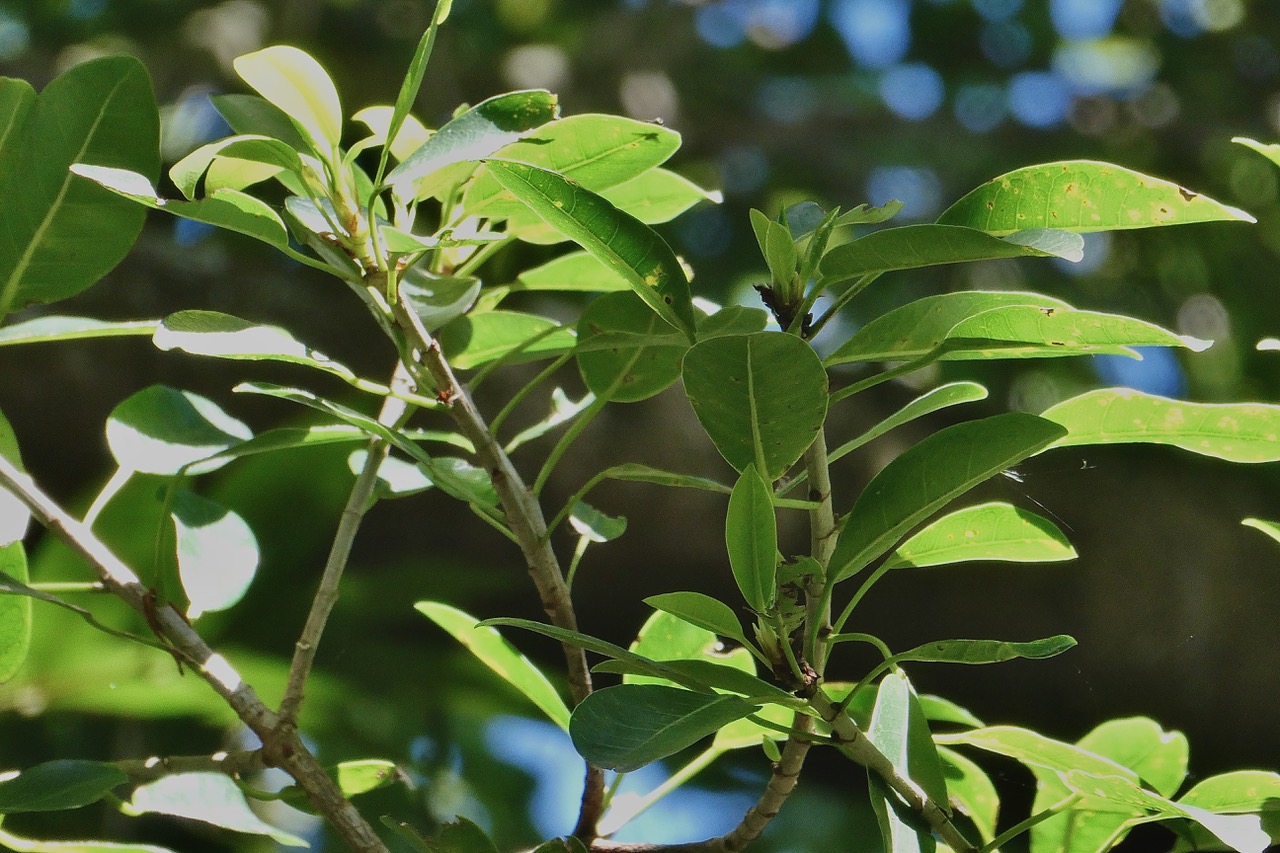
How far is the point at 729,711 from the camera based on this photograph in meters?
0.36

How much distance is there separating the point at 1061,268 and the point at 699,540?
0.86 metres

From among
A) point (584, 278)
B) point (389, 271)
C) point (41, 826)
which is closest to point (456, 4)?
point (41, 826)

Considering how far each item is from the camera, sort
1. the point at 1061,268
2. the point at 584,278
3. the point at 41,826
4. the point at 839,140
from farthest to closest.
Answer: the point at 839,140 < the point at 1061,268 < the point at 41,826 < the point at 584,278

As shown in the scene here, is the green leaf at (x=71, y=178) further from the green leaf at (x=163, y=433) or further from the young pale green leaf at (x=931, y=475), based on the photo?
the young pale green leaf at (x=931, y=475)

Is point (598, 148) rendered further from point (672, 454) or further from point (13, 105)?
point (672, 454)

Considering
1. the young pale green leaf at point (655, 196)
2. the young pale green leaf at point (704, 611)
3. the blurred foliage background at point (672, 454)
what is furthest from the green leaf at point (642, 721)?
the blurred foliage background at point (672, 454)

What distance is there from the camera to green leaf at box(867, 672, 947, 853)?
1.27 feet

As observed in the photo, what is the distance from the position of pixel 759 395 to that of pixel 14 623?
37 cm

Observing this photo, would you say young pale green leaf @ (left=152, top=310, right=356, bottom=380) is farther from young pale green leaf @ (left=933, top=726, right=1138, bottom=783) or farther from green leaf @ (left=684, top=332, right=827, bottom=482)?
young pale green leaf @ (left=933, top=726, right=1138, bottom=783)

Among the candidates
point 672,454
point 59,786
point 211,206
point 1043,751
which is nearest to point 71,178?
point 211,206

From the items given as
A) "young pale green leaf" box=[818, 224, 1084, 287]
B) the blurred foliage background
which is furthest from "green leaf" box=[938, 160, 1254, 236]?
the blurred foliage background

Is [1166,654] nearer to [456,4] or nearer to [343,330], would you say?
[343,330]

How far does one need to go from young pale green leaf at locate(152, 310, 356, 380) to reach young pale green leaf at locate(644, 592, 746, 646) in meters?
0.15

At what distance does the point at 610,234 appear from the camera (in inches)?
14.0
